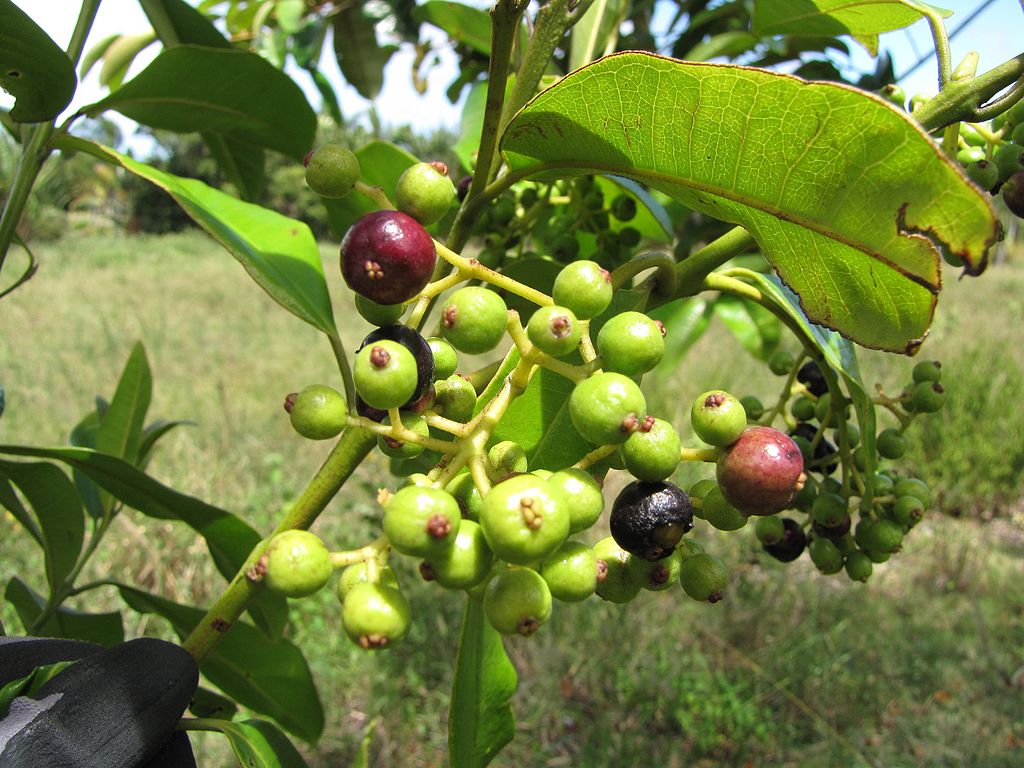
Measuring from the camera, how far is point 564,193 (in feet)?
4.62

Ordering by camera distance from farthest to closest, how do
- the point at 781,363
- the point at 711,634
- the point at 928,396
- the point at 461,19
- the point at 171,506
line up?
the point at 711,634 < the point at 461,19 < the point at 781,363 < the point at 928,396 < the point at 171,506

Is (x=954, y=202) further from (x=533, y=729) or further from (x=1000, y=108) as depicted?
(x=533, y=729)

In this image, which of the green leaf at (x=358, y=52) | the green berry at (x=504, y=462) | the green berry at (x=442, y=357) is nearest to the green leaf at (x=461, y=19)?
the green leaf at (x=358, y=52)

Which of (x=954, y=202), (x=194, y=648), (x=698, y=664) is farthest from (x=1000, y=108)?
(x=698, y=664)

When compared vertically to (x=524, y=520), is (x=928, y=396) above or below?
below

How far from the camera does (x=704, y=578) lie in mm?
746

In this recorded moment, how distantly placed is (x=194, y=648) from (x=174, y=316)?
1051 cm

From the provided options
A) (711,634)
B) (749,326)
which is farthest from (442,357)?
(711,634)

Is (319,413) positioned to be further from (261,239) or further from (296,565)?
(261,239)

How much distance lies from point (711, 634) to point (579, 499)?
3648mm

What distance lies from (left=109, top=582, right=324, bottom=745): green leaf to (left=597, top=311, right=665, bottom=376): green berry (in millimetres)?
876

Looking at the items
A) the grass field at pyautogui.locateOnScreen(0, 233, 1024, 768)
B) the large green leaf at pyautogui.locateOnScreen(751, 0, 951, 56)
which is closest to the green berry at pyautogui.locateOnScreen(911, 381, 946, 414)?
the large green leaf at pyautogui.locateOnScreen(751, 0, 951, 56)

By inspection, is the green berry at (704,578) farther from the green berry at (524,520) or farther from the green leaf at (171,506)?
the green leaf at (171,506)

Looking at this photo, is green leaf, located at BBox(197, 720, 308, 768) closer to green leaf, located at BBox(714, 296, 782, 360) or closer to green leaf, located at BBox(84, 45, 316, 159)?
green leaf, located at BBox(84, 45, 316, 159)
